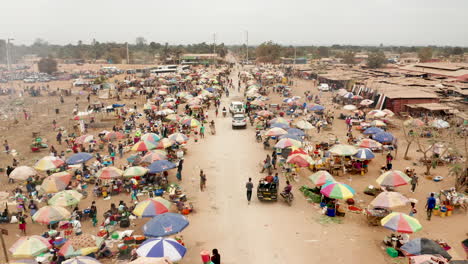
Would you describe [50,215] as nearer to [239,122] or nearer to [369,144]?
[369,144]

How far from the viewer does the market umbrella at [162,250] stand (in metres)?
7.89

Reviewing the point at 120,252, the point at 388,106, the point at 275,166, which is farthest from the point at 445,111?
the point at 120,252

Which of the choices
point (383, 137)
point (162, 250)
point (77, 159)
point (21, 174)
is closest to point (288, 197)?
point (162, 250)

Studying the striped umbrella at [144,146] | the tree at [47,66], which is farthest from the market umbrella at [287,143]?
the tree at [47,66]

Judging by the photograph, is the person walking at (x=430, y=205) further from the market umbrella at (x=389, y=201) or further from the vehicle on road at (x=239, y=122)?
the vehicle on road at (x=239, y=122)

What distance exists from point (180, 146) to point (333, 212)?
11100 millimetres

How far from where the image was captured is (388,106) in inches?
1170

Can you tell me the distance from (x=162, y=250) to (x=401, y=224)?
6.72m

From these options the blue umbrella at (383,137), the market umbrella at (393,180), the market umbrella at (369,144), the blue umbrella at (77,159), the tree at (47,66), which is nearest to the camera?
the market umbrella at (393,180)

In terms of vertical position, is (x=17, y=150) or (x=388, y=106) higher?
(x=388, y=106)

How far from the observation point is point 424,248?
8305mm

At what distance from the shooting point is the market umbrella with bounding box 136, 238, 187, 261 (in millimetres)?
7895

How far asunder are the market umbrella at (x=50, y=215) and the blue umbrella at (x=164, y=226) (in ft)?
10.7

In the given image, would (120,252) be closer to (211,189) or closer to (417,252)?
(211,189)
